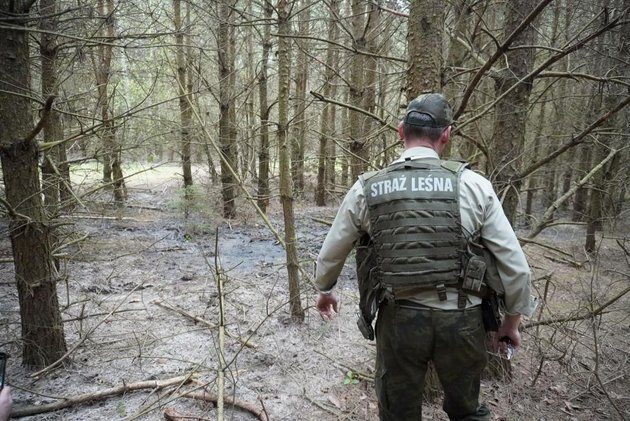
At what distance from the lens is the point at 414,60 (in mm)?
3197

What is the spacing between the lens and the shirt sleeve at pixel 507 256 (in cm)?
211

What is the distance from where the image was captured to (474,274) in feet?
6.92

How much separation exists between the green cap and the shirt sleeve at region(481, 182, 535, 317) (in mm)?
461

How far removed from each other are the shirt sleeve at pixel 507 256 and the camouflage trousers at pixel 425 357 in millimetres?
219

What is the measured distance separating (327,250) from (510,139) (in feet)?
8.46

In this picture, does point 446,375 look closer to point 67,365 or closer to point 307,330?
point 307,330

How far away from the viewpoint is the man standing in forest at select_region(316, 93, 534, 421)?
212 cm

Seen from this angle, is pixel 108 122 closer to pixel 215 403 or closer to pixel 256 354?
pixel 215 403

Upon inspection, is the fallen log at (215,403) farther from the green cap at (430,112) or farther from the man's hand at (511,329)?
the green cap at (430,112)

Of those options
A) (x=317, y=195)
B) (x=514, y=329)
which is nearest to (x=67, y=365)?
(x=514, y=329)

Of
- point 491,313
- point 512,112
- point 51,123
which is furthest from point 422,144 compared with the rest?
point 51,123

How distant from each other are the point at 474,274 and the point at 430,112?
0.91 metres

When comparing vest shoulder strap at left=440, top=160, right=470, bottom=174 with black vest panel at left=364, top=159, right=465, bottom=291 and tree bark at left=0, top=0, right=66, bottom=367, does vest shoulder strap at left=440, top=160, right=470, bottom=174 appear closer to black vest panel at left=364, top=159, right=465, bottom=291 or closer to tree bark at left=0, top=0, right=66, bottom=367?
black vest panel at left=364, top=159, right=465, bottom=291

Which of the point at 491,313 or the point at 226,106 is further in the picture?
the point at 226,106
